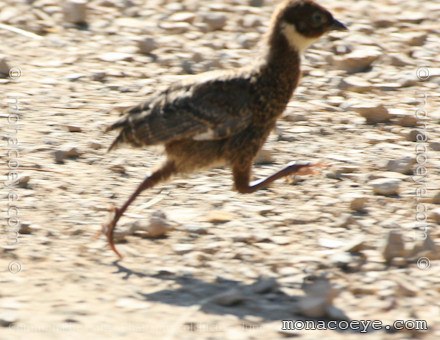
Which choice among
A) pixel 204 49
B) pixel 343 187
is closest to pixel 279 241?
pixel 343 187

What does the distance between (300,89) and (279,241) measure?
244 cm

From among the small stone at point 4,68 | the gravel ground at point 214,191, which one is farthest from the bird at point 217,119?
the small stone at point 4,68

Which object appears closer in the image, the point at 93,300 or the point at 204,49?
the point at 93,300

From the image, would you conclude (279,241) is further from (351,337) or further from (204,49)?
(204,49)

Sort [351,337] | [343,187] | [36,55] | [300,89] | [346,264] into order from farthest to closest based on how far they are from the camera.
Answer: [36,55] < [300,89] < [343,187] < [346,264] < [351,337]

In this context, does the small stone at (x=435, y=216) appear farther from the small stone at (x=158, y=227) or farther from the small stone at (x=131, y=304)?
the small stone at (x=131, y=304)

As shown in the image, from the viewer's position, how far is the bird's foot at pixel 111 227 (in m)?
5.82

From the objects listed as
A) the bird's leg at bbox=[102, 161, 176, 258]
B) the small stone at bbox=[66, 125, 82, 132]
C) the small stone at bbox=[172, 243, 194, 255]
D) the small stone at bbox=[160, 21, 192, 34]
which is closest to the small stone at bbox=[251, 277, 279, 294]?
the small stone at bbox=[172, 243, 194, 255]

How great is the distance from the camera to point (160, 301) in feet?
17.4

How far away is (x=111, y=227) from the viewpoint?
5855 millimetres

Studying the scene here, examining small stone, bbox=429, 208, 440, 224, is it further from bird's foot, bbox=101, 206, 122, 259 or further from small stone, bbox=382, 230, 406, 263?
bird's foot, bbox=101, 206, 122, 259

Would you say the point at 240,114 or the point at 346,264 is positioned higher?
the point at 240,114

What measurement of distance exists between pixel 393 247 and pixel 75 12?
4.60m

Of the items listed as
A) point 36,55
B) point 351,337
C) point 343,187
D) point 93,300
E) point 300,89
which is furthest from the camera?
point 36,55
